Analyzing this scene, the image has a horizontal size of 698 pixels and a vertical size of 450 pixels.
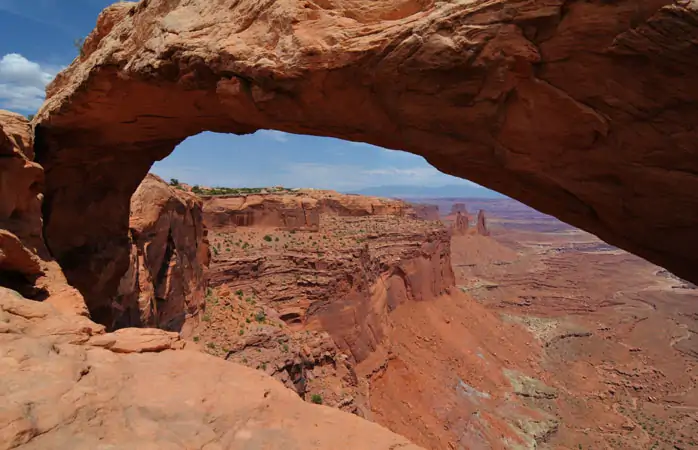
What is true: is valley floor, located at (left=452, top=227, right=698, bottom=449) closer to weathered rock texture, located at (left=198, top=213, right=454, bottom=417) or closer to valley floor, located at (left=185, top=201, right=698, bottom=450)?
valley floor, located at (left=185, top=201, right=698, bottom=450)

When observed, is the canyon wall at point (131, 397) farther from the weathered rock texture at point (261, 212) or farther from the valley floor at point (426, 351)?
the weathered rock texture at point (261, 212)

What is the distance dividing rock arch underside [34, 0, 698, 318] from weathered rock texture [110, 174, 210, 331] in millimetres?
4170

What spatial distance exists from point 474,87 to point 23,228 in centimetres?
749

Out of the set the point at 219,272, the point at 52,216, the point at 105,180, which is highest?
the point at 105,180

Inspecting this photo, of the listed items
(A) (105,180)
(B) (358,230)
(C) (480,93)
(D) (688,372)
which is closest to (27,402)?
(C) (480,93)

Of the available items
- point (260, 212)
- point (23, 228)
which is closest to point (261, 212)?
point (260, 212)

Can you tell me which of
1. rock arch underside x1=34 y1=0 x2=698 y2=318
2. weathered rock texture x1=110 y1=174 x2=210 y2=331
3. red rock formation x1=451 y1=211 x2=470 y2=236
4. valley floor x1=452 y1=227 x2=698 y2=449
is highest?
rock arch underside x1=34 y1=0 x2=698 y2=318

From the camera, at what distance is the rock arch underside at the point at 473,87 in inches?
152

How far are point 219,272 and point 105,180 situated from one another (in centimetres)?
815

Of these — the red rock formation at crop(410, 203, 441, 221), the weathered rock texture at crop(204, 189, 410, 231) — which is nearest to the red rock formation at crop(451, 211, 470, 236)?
the red rock formation at crop(410, 203, 441, 221)

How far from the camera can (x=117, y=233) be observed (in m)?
10.4

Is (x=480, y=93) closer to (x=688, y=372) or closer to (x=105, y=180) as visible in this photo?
(x=105, y=180)

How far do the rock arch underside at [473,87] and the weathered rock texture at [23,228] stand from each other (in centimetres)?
122

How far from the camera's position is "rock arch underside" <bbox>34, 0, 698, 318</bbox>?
3867 millimetres
